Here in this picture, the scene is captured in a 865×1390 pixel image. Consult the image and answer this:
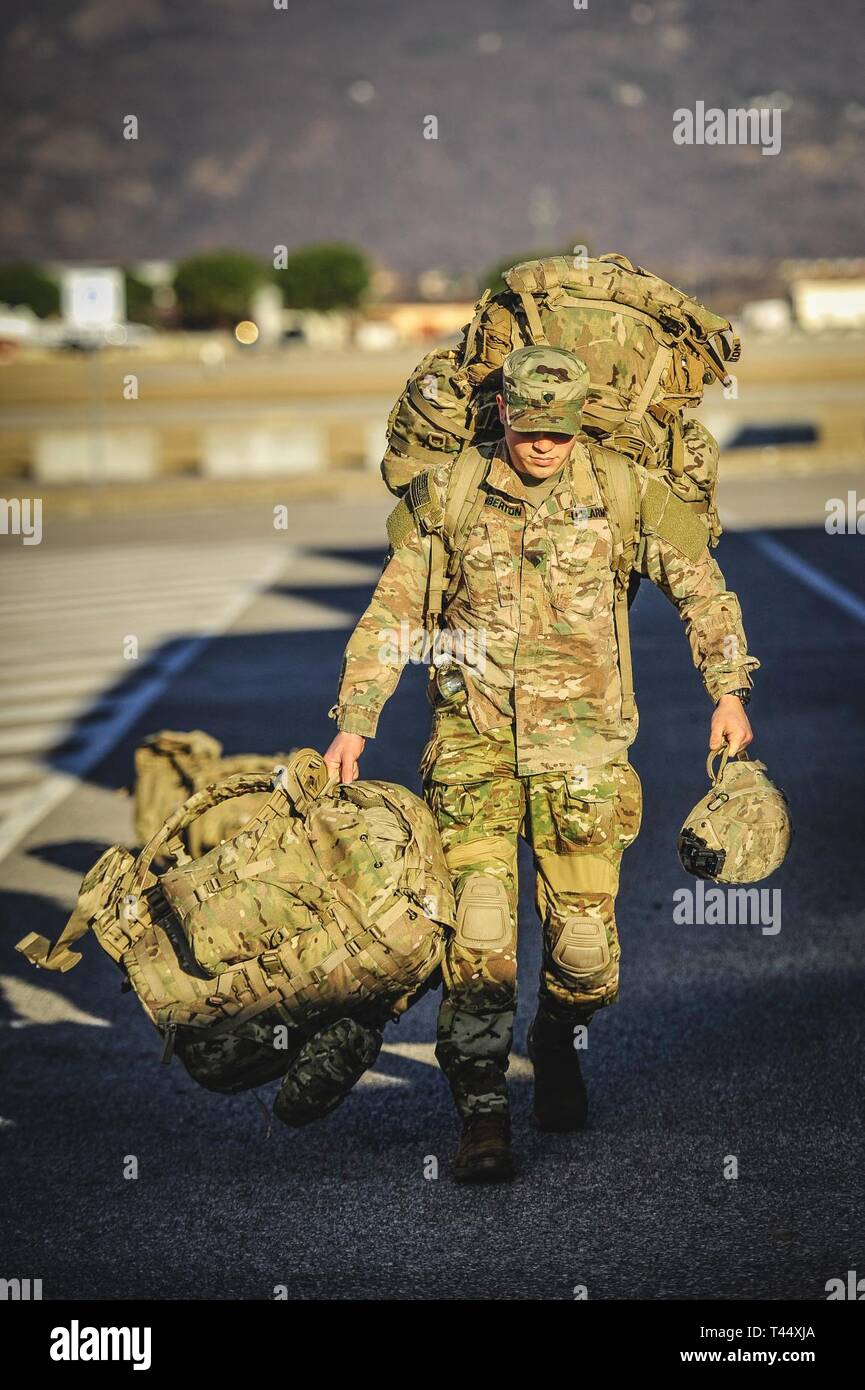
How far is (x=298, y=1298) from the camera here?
15.3 feet

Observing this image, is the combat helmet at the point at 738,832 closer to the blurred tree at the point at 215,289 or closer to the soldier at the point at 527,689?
the soldier at the point at 527,689

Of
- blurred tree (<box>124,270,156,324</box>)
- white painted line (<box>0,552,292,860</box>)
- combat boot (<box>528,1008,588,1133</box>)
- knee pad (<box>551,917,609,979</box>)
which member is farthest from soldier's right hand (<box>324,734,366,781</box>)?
blurred tree (<box>124,270,156,324</box>)

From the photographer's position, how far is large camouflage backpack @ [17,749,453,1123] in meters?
5.11

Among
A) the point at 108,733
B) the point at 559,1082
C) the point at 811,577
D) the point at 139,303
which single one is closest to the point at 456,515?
the point at 559,1082

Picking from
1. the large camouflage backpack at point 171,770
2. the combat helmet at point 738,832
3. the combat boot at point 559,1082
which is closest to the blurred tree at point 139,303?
the large camouflage backpack at point 171,770

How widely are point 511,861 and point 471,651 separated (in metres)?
0.68

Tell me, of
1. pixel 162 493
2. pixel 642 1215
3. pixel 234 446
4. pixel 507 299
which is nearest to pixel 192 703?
pixel 507 299

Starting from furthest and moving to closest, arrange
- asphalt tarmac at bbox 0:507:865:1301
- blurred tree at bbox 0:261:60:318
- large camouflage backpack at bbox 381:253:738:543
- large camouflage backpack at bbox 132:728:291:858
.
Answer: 1. blurred tree at bbox 0:261:60:318
2. large camouflage backpack at bbox 132:728:291:858
3. large camouflage backpack at bbox 381:253:738:543
4. asphalt tarmac at bbox 0:507:865:1301

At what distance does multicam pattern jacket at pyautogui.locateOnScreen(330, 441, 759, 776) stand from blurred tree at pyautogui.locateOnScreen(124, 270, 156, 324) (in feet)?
395

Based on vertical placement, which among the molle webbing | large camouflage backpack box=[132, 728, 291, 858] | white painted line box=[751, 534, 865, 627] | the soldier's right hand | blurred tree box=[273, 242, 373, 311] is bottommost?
the soldier's right hand

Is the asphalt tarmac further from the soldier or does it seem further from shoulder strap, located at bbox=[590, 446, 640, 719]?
shoulder strap, located at bbox=[590, 446, 640, 719]

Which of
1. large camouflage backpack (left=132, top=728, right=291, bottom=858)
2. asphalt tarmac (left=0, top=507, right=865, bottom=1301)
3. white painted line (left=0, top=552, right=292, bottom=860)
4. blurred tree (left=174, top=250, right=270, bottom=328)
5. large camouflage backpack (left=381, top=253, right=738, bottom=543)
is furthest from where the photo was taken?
blurred tree (left=174, top=250, right=270, bottom=328)

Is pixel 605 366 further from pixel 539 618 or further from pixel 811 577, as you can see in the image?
pixel 811 577
